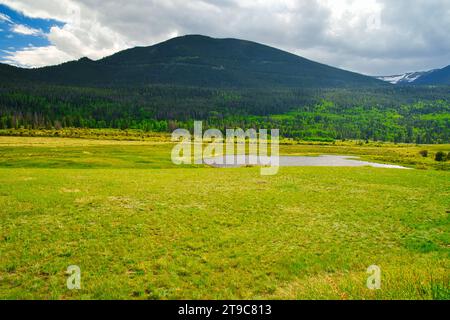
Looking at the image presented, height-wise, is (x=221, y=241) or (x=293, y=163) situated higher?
(x=221, y=241)

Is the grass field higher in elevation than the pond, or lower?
higher

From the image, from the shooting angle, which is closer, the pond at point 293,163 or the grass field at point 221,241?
the grass field at point 221,241

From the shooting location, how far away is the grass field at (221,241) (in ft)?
41.4

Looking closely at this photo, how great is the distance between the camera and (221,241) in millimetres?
18062

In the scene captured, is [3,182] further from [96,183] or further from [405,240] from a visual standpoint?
[405,240]

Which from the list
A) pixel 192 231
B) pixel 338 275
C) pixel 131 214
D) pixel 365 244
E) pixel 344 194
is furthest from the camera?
pixel 344 194

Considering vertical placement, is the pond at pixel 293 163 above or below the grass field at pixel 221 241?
below

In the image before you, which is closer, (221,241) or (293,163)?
(221,241)

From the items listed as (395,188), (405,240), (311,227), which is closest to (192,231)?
(311,227)

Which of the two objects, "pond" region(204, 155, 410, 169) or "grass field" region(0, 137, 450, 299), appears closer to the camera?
"grass field" region(0, 137, 450, 299)

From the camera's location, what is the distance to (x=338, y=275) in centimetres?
1414

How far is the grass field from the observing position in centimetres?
1262
